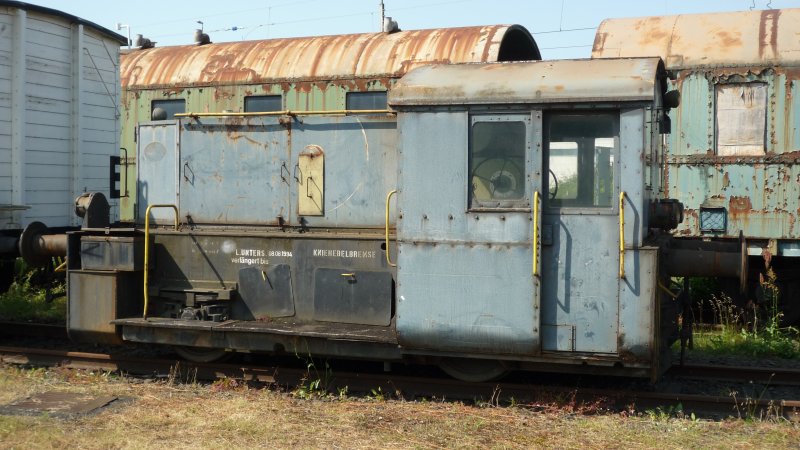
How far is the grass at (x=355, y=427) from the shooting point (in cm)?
621

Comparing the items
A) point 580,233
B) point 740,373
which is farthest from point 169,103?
point 740,373

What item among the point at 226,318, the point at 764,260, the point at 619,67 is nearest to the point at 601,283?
the point at 619,67

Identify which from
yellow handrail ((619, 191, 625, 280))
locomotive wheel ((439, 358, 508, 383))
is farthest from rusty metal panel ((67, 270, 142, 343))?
yellow handrail ((619, 191, 625, 280))

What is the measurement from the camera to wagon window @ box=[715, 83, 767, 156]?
11125 millimetres

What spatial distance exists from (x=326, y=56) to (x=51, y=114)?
13.5 ft

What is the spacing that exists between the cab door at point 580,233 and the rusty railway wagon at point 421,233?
0.01 metres

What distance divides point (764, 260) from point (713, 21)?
3584 mm

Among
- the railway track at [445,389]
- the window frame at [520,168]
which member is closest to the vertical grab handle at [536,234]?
the window frame at [520,168]

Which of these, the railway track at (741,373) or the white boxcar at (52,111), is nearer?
the railway track at (741,373)

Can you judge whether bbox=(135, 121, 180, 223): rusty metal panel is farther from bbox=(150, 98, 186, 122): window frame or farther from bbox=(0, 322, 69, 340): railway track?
bbox=(150, 98, 186, 122): window frame

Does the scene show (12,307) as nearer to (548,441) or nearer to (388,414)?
(388,414)

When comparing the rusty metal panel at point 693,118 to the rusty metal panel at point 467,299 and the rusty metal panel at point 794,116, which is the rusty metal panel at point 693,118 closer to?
the rusty metal panel at point 794,116

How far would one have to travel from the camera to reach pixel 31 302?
12336 mm

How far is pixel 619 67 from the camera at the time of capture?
6.64 meters
